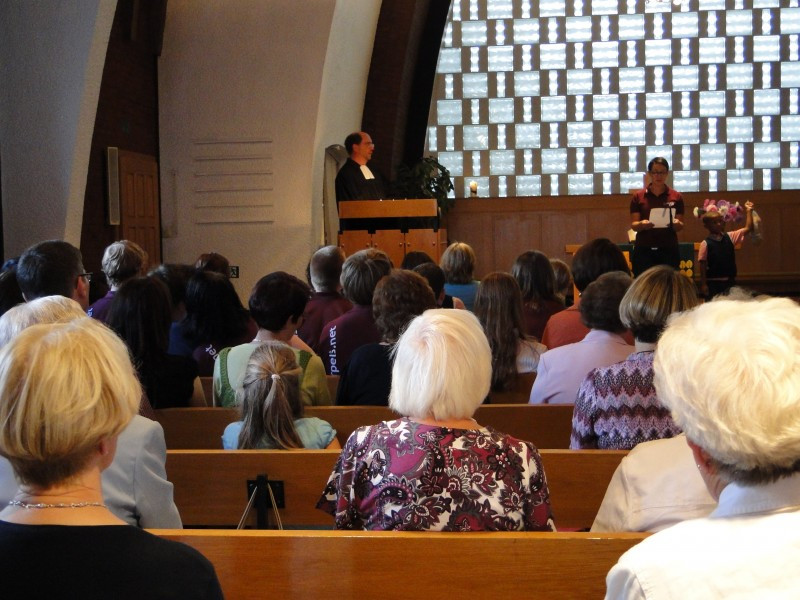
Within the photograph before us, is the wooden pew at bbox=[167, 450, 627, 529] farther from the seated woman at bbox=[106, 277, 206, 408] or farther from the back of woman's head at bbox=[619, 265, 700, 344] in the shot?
the seated woman at bbox=[106, 277, 206, 408]

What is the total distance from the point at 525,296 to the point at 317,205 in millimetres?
5483

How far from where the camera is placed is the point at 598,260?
5.78 meters

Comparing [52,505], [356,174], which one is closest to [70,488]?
[52,505]

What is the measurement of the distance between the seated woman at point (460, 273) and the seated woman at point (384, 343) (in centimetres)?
215

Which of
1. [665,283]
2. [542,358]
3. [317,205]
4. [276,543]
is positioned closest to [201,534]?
[276,543]

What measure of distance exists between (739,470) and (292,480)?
1.88 metres

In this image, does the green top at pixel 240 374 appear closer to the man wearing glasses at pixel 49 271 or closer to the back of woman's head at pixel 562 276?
the man wearing glasses at pixel 49 271

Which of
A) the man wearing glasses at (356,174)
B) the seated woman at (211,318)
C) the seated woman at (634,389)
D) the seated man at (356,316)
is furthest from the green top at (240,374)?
the man wearing glasses at (356,174)

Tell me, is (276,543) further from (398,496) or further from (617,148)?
(617,148)

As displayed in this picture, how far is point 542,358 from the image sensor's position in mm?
4164

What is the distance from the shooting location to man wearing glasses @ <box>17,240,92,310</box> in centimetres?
435

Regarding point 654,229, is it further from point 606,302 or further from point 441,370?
point 441,370

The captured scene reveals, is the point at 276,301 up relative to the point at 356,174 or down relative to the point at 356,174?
down

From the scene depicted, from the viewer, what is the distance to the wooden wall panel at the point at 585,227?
46.6ft
